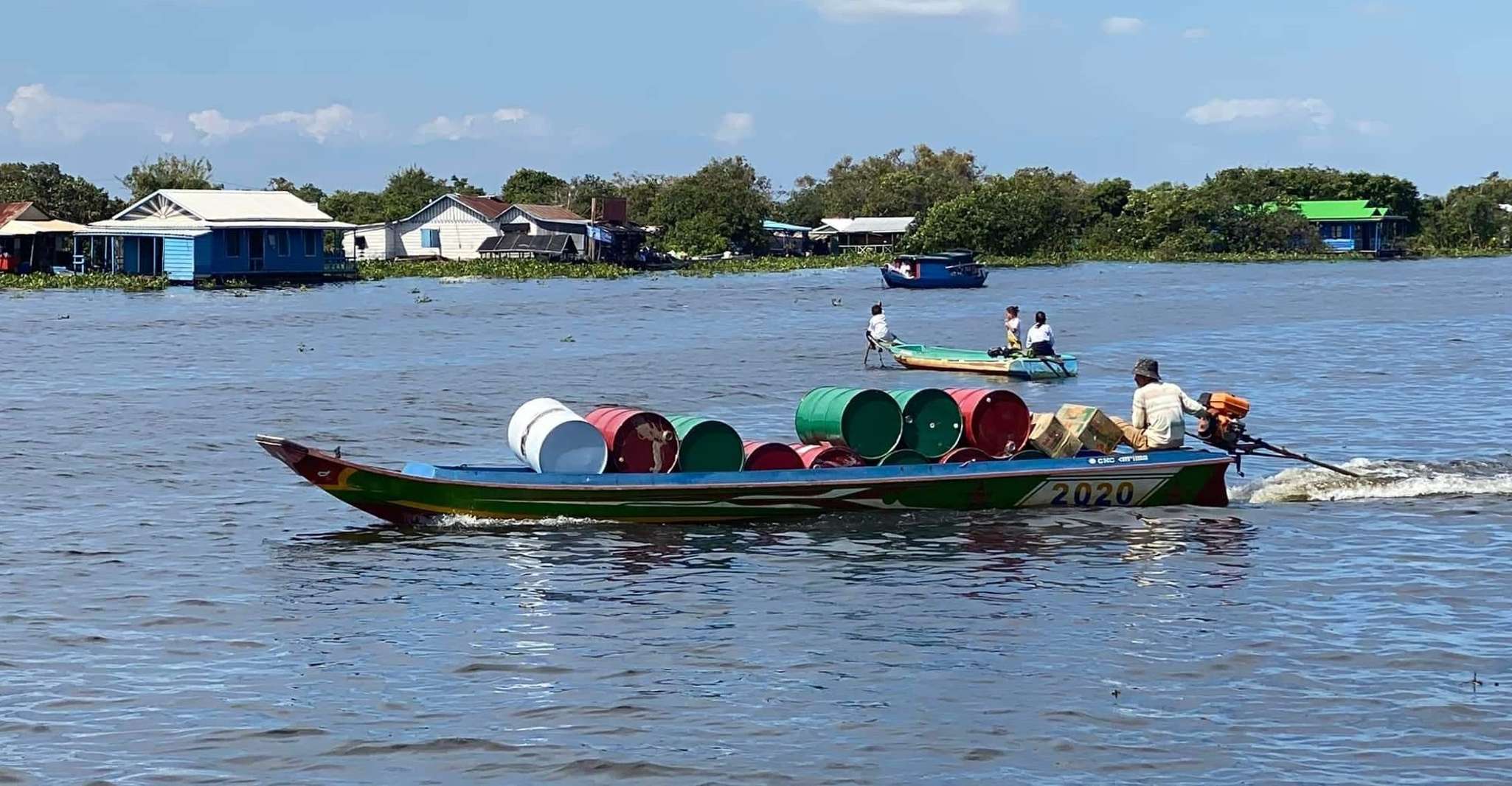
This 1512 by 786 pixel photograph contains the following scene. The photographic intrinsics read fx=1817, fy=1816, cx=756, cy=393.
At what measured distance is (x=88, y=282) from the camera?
74.0 m

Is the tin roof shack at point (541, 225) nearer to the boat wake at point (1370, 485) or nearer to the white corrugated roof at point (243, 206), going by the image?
the white corrugated roof at point (243, 206)

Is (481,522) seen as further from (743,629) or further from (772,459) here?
(743,629)

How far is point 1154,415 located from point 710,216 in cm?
10050

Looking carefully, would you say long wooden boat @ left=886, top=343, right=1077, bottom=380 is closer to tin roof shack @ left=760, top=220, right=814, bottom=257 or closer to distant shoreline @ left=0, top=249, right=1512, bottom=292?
distant shoreline @ left=0, top=249, right=1512, bottom=292

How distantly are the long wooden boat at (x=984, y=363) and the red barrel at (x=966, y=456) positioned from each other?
17.8m

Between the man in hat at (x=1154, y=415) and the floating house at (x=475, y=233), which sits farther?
the floating house at (x=475, y=233)

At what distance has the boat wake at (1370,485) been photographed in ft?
64.7

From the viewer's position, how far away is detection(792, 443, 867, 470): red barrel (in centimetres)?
1803

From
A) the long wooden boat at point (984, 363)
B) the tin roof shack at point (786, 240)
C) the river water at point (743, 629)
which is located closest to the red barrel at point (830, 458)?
the river water at point (743, 629)

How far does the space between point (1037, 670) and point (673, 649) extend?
102 inches

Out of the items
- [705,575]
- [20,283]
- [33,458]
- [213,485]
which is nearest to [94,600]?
[705,575]

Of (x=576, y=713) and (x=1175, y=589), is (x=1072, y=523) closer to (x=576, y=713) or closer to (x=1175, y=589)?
(x=1175, y=589)

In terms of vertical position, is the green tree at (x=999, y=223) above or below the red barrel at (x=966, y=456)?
above

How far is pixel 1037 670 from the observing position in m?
12.4
